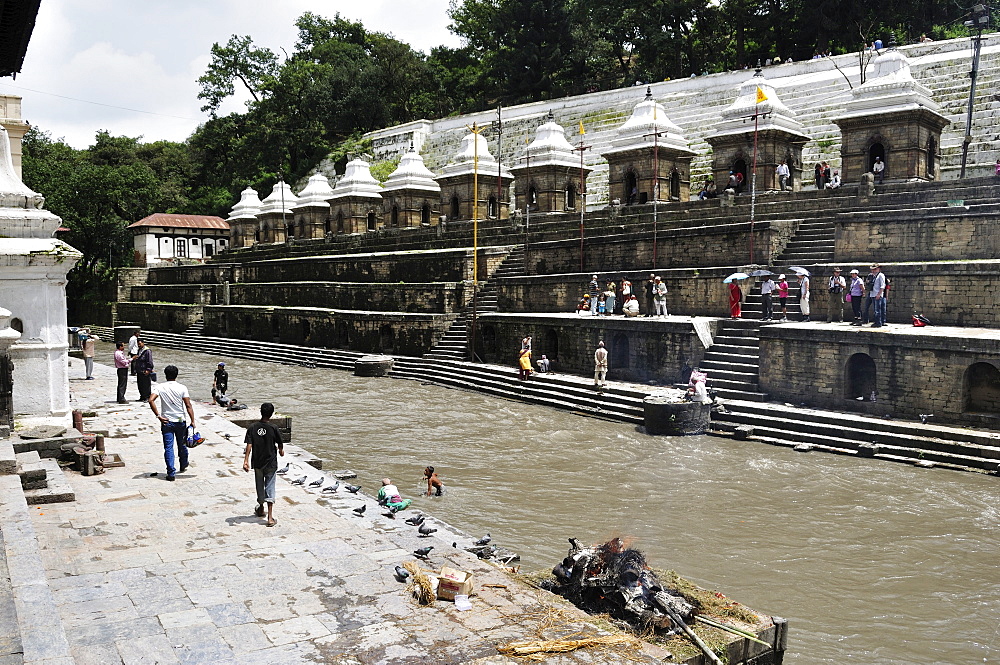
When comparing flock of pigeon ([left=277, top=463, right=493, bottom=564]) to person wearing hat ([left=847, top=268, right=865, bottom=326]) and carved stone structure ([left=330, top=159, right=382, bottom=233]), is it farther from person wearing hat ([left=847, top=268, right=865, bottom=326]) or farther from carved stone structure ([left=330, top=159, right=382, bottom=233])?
carved stone structure ([left=330, top=159, right=382, bottom=233])

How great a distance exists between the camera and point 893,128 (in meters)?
19.0

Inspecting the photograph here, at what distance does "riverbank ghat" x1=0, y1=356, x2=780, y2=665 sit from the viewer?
468 centimetres

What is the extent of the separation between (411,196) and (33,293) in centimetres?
2408

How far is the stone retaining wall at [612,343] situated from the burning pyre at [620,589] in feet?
32.3

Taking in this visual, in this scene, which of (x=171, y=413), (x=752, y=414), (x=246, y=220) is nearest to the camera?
(x=171, y=413)

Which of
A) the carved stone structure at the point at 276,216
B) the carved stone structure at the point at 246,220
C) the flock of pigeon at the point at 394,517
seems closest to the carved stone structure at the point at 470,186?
the carved stone structure at the point at 276,216

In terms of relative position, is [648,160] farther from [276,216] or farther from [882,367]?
[276,216]

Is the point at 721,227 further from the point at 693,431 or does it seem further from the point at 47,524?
the point at 47,524

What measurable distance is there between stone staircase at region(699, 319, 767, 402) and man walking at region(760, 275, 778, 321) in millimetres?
351

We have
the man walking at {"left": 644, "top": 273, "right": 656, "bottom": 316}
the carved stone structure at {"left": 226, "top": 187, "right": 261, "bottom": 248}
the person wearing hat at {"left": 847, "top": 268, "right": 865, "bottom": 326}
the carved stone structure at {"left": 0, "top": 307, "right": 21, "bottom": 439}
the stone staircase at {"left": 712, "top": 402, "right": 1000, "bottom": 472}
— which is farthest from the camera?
the carved stone structure at {"left": 226, "top": 187, "right": 261, "bottom": 248}

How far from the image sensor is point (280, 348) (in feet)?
90.7

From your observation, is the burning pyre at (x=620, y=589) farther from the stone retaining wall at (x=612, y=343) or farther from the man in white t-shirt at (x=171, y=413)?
the stone retaining wall at (x=612, y=343)

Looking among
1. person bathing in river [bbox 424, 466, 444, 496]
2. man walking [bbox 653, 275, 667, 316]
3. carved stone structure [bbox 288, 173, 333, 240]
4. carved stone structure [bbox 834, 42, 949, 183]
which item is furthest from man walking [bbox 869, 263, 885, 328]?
carved stone structure [bbox 288, 173, 333, 240]

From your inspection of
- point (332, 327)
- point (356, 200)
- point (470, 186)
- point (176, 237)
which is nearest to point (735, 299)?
point (332, 327)
